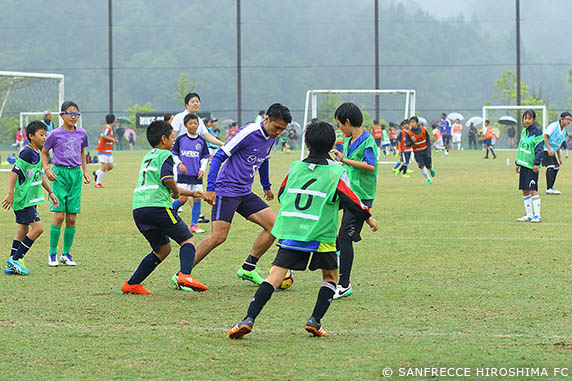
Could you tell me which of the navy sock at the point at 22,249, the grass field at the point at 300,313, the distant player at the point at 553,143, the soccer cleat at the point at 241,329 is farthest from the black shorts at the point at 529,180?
the soccer cleat at the point at 241,329

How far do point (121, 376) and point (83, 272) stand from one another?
12.4 feet

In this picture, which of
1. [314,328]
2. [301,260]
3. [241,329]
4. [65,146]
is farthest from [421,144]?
[241,329]

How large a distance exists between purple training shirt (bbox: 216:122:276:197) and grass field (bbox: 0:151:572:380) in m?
0.92

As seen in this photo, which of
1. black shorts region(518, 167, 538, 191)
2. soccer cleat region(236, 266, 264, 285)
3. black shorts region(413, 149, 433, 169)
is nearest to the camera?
soccer cleat region(236, 266, 264, 285)

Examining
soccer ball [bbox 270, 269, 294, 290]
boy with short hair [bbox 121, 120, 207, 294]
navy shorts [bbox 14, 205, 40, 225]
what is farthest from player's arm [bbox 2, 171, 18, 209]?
soccer ball [bbox 270, 269, 294, 290]

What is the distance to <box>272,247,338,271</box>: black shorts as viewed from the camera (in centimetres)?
553

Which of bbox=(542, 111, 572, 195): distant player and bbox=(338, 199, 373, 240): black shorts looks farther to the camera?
bbox=(542, 111, 572, 195): distant player

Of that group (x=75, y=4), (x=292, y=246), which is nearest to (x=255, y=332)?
(x=292, y=246)

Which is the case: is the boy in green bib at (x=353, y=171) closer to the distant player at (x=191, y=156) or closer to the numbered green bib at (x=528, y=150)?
the distant player at (x=191, y=156)

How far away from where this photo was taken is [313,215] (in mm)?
5465

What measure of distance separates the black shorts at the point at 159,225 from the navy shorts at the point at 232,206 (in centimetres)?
39

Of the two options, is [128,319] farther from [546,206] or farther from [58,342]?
[546,206]

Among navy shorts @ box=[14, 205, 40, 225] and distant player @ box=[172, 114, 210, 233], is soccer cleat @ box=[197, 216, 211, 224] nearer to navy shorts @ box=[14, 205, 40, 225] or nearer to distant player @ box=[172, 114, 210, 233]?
distant player @ box=[172, 114, 210, 233]

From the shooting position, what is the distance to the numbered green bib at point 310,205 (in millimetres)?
5469
